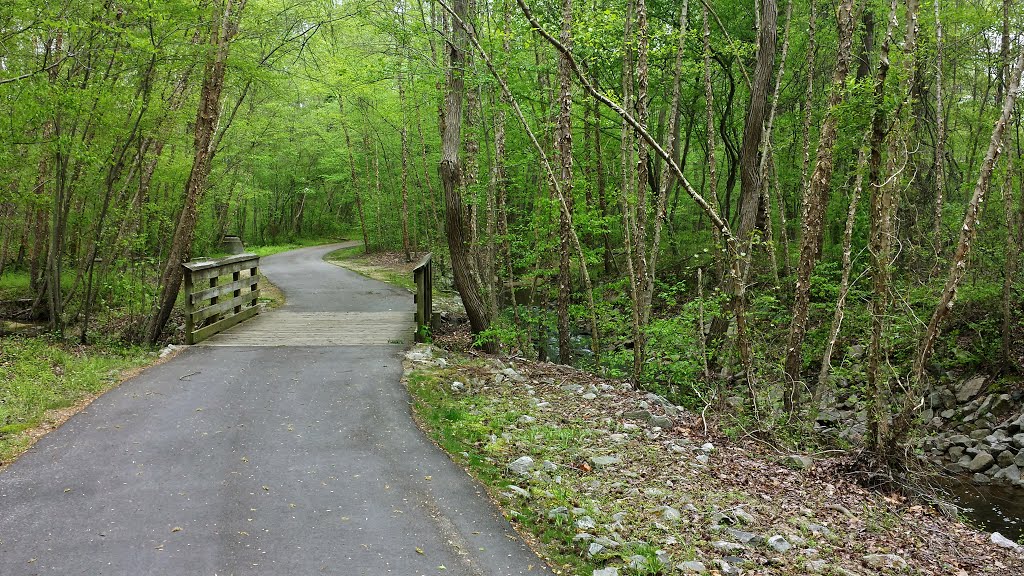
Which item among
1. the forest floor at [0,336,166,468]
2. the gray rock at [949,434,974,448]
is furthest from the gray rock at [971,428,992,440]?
the forest floor at [0,336,166,468]

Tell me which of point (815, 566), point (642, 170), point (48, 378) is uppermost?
point (642, 170)

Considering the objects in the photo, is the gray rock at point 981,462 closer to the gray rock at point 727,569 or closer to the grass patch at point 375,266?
the gray rock at point 727,569

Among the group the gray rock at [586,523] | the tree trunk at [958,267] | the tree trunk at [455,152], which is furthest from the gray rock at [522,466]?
the tree trunk at [455,152]

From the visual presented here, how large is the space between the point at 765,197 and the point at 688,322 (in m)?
3.20

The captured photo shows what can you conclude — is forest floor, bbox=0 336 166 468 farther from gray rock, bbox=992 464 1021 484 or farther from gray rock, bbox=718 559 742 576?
gray rock, bbox=992 464 1021 484

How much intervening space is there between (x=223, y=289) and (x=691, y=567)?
8764mm

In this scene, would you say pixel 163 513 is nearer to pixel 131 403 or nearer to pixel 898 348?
pixel 131 403

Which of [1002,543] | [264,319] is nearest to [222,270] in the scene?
[264,319]

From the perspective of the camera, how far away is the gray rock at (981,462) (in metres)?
7.92

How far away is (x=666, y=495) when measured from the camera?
457 centimetres

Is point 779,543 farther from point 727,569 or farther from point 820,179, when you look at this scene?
point 820,179

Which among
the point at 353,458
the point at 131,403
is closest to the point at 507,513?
the point at 353,458

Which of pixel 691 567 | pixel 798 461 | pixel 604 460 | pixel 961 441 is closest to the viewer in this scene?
pixel 691 567

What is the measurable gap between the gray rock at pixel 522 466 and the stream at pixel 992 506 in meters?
4.42
